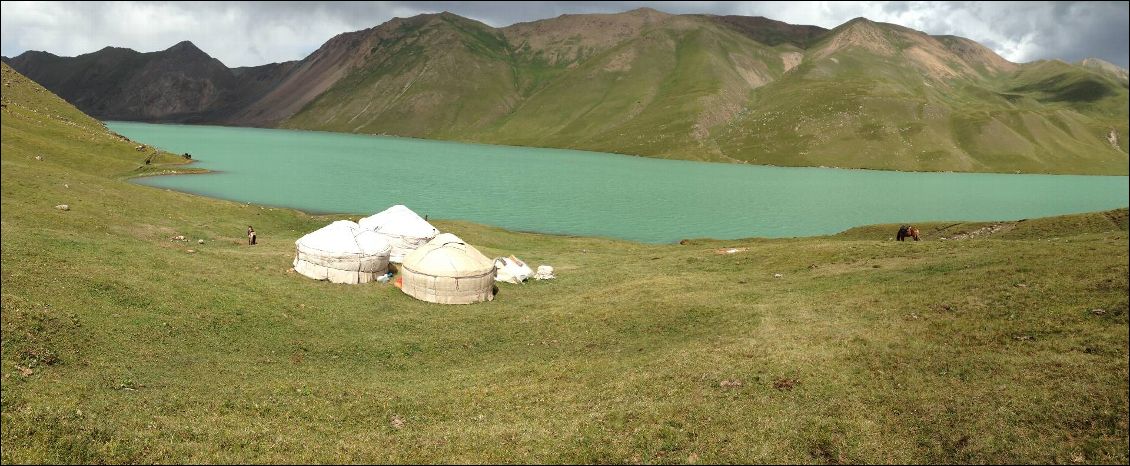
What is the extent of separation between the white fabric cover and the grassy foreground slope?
329 cm

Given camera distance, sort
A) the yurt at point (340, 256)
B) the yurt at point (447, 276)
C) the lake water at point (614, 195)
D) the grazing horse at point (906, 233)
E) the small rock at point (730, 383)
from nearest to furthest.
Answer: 1. the small rock at point (730, 383)
2. the yurt at point (447, 276)
3. the yurt at point (340, 256)
4. the grazing horse at point (906, 233)
5. the lake water at point (614, 195)

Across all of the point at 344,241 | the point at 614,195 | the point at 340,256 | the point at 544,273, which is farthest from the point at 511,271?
the point at 614,195

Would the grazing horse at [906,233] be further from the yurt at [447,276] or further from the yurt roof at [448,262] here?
the yurt at [447,276]

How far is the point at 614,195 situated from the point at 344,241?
86.6m

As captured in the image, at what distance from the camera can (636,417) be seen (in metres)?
18.9

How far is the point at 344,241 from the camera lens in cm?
3891

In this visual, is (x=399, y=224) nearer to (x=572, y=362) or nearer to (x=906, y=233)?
(x=572, y=362)

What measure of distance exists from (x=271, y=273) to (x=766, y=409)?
1249 inches

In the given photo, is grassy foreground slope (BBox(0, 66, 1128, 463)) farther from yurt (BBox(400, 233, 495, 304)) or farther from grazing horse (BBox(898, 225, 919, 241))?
grazing horse (BBox(898, 225, 919, 241))

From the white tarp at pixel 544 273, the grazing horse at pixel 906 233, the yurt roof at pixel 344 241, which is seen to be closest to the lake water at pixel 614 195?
the grazing horse at pixel 906 233

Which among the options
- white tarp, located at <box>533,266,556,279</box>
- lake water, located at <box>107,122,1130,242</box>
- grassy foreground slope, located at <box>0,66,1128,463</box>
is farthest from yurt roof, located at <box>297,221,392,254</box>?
lake water, located at <box>107,122,1130,242</box>

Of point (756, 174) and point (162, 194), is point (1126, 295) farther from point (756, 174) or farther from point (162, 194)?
point (756, 174)

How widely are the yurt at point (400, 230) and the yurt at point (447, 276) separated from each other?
5.73 meters

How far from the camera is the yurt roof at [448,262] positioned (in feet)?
121
